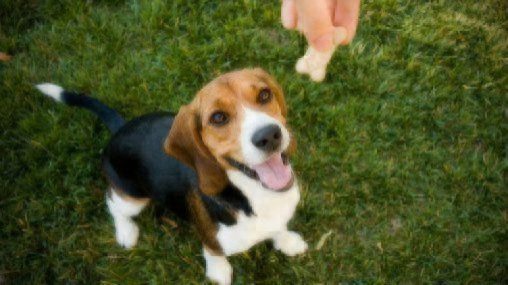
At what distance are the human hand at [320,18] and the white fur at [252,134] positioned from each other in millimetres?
999

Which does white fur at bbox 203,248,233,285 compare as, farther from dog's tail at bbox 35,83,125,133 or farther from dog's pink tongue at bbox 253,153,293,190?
dog's tail at bbox 35,83,125,133

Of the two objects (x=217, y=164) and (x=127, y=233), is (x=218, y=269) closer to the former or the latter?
(x=127, y=233)

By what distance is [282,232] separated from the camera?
153 inches

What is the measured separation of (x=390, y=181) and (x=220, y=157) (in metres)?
1.96

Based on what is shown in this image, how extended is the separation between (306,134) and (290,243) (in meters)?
1.03

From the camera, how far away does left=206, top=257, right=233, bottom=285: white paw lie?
3748 mm

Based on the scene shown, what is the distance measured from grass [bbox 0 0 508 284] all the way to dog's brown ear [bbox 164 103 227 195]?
48.6 inches

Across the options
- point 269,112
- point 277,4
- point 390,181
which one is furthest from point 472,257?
point 277,4

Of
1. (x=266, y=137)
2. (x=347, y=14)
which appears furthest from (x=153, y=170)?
(x=347, y=14)

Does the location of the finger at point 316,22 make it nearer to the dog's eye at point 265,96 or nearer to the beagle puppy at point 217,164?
the beagle puppy at point 217,164

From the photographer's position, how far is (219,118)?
2.79 m

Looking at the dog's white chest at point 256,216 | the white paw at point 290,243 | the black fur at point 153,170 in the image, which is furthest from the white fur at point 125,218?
the white paw at point 290,243

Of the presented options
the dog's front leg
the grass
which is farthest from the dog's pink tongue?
the grass

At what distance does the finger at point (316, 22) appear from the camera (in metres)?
1.45
